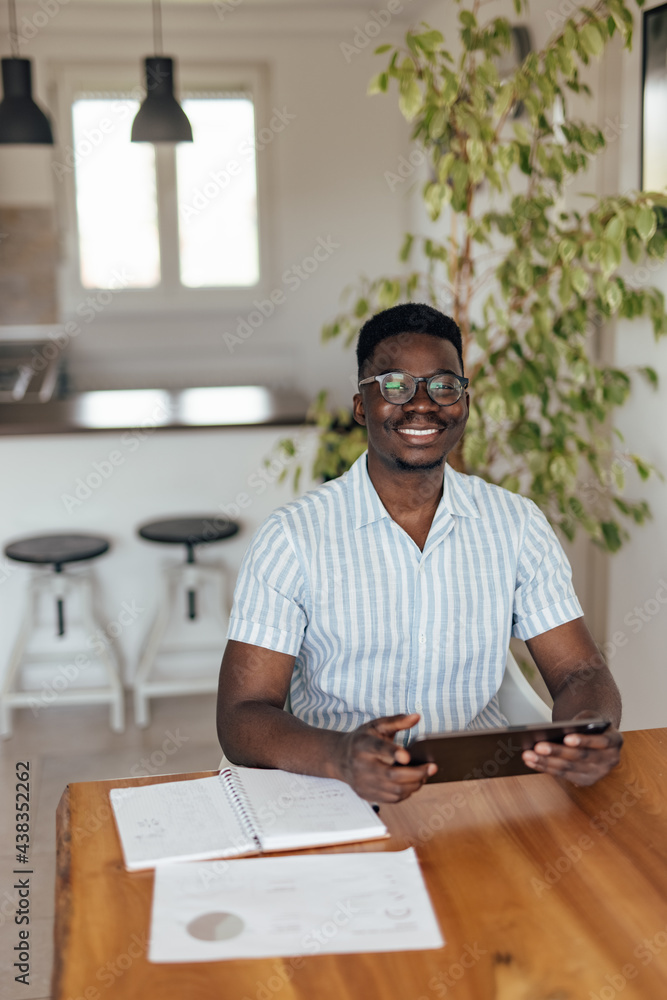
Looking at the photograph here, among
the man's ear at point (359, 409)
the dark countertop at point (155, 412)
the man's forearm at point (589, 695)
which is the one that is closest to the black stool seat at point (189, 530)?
the dark countertop at point (155, 412)

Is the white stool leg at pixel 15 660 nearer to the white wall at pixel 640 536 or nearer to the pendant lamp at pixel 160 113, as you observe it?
the pendant lamp at pixel 160 113

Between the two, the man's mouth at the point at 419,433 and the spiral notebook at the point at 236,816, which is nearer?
the spiral notebook at the point at 236,816

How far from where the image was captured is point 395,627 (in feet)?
5.38

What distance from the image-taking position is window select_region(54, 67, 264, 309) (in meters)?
5.67

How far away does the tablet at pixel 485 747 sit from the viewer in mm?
1208

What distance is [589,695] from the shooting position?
157 centimetres

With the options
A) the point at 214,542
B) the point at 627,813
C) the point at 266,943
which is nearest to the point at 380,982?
the point at 266,943

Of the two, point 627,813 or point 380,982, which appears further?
point 627,813

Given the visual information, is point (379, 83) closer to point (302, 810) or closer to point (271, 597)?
point (271, 597)

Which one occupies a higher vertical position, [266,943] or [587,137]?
[587,137]

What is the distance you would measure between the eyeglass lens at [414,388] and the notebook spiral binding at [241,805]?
0.64 m

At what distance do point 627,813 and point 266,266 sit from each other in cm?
503

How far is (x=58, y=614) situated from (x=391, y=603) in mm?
1937

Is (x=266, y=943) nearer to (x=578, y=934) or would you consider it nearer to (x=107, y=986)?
(x=107, y=986)
